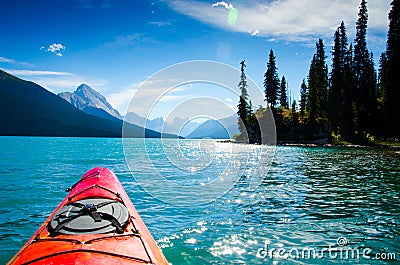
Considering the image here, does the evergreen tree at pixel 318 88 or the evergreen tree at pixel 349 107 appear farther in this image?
the evergreen tree at pixel 318 88

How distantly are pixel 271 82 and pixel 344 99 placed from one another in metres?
20.7

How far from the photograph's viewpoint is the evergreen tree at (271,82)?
82125 millimetres

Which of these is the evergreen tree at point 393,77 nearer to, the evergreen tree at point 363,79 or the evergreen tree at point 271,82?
the evergreen tree at point 363,79

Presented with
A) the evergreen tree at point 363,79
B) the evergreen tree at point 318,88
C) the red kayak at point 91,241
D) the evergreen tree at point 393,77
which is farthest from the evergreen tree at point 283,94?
the red kayak at point 91,241

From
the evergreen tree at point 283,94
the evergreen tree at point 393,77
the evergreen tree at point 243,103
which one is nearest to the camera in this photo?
the evergreen tree at point 393,77

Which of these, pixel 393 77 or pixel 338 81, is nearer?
pixel 393 77

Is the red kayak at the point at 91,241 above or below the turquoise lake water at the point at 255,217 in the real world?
above

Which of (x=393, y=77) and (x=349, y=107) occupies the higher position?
(x=393, y=77)

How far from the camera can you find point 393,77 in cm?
5850

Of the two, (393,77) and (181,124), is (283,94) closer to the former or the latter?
(393,77)

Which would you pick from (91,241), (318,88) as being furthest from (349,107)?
(91,241)

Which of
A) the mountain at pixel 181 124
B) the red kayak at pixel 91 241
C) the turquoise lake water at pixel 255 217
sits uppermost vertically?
the mountain at pixel 181 124

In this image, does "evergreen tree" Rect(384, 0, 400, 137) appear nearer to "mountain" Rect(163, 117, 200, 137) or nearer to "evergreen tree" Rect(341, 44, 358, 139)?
"evergreen tree" Rect(341, 44, 358, 139)

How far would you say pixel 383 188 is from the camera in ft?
56.9
